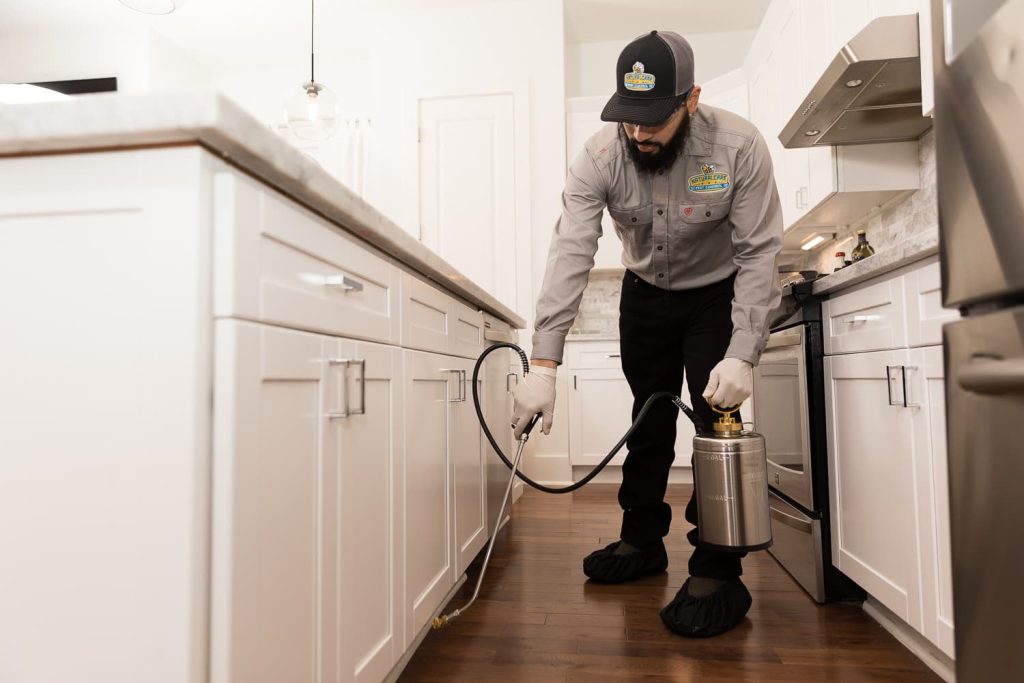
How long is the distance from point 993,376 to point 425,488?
3.39ft

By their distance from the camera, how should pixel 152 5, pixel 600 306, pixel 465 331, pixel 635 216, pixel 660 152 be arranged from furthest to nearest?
pixel 600 306
pixel 152 5
pixel 465 331
pixel 635 216
pixel 660 152

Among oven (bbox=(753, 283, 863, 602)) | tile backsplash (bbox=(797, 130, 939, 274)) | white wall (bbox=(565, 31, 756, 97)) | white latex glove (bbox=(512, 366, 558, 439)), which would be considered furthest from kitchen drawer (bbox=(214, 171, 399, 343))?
white wall (bbox=(565, 31, 756, 97))

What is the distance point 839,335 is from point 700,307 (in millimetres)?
352

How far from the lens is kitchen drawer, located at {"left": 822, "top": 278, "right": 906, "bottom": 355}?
51.2 inches

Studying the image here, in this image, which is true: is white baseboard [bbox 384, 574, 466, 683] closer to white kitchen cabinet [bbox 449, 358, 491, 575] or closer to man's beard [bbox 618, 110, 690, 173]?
white kitchen cabinet [bbox 449, 358, 491, 575]

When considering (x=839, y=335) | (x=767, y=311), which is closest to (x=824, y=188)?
(x=839, y=335)

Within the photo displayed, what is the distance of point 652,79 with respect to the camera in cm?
133

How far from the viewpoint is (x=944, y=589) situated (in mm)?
1148

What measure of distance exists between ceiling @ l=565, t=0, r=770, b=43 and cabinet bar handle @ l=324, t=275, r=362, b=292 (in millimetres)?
3618

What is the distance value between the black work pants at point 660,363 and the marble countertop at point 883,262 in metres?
0.25

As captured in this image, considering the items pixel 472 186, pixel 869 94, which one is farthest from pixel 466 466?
pixel 472 186

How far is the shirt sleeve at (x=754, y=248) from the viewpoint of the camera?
A: 57.2 inches

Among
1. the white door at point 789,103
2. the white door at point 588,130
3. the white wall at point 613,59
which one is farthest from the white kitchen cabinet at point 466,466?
the white wall at point 613,59

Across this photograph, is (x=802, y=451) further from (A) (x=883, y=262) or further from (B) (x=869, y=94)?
(B) (x=869, y=94)
